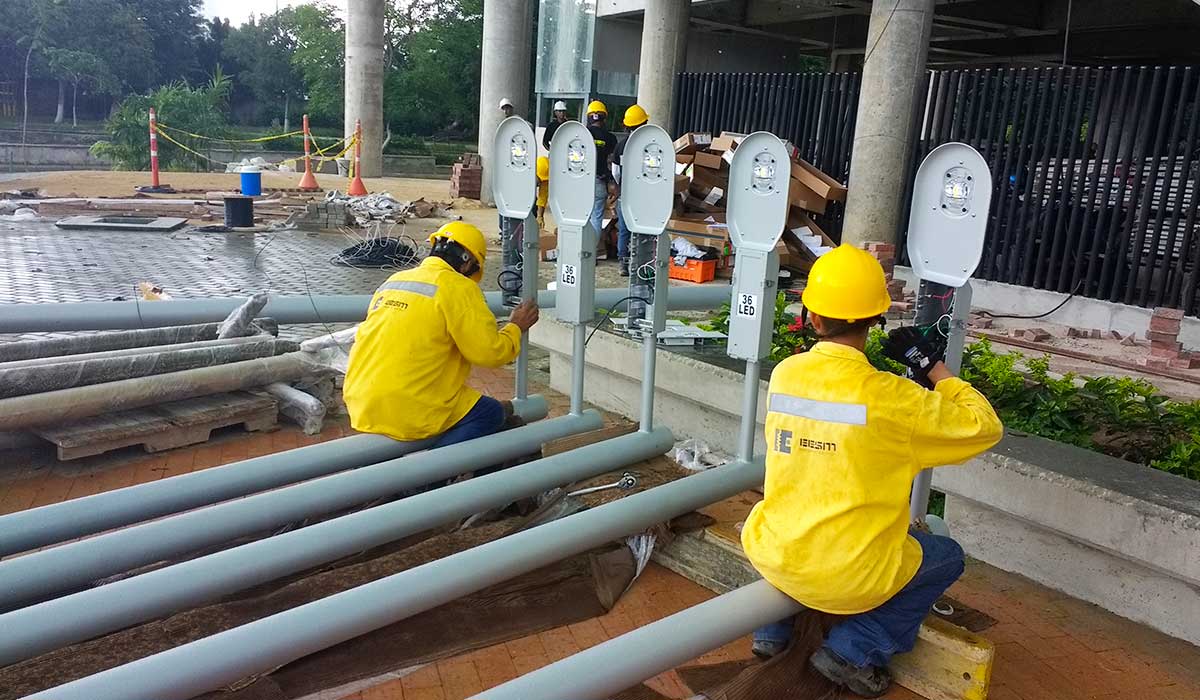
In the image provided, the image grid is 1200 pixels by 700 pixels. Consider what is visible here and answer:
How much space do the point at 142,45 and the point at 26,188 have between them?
25.6m

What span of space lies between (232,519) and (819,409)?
238 cm

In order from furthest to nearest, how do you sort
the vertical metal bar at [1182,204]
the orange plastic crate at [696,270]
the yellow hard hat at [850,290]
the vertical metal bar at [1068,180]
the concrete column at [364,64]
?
the concrete column at [364,64], the orange plastic crate at [696,270], the vertical metal bar at [1068,180], the vertical metal bar at [1182,204], the yellow hard hat at [850,290]

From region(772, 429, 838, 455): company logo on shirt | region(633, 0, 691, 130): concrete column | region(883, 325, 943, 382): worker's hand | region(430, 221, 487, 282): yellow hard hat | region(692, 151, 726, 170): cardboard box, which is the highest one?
region(633, 0, 691, 130): concrete column

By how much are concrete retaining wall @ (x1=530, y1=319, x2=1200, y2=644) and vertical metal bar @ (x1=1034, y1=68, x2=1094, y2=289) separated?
525cm

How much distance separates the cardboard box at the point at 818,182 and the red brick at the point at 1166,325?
3.57 metres

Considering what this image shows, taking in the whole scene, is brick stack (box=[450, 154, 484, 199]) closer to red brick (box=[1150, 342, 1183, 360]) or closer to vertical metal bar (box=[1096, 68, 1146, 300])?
vertical metal bar (box=[1096, 68, 1146, 300])

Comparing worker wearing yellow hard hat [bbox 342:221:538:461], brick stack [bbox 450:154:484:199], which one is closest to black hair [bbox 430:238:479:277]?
worker wearing yellow hard hat [bbox 342:221:538:461]

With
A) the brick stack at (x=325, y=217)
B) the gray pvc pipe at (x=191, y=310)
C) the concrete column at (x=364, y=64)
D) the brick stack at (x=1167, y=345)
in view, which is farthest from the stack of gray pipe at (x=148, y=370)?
the concrete column at (x=364, y=64)

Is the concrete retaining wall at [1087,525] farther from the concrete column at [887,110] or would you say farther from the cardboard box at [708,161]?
the cardboard box at [708,161]

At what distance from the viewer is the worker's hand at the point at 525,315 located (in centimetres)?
491

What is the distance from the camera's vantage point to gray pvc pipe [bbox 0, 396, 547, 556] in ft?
11.9

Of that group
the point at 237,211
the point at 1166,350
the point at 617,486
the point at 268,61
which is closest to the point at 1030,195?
the point at 1166,350

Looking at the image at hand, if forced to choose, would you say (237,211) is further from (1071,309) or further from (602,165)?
(1071,309)

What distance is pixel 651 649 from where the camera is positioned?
2.86 meters
